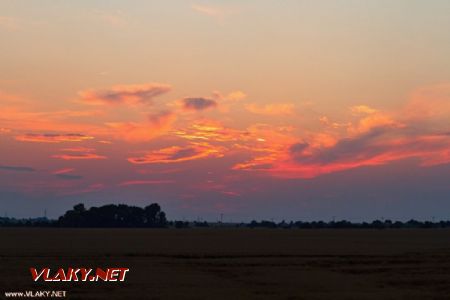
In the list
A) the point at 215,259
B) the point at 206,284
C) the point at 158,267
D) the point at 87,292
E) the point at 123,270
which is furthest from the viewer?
the point at 215,259

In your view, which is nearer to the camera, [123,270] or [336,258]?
[123,270]

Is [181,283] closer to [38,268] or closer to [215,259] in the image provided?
[38,268]

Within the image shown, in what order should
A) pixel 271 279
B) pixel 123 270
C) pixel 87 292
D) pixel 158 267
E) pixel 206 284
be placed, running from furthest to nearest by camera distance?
pixel 158 267 → pixel 123 270 → pixel 271 279 → pixel 206 284 → pixel 87 292

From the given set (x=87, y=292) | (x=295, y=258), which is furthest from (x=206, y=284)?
(x=295, y=258)

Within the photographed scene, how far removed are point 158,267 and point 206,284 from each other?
11.7m

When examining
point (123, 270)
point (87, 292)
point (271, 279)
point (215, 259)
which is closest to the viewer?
point (87, 292)

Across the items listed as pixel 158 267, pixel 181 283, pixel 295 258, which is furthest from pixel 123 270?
pixel 295 258

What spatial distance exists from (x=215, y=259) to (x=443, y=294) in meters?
27.7

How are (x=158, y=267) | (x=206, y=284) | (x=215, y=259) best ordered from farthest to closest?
(x=215, y=259), (x=158, y=267), (x=206, y=284)

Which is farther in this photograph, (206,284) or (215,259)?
(215,259)

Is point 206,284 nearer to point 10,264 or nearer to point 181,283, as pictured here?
point 181,283

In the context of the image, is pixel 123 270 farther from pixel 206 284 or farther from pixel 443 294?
pixel 443 294

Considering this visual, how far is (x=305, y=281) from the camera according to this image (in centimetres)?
4122

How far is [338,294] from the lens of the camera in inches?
1385
